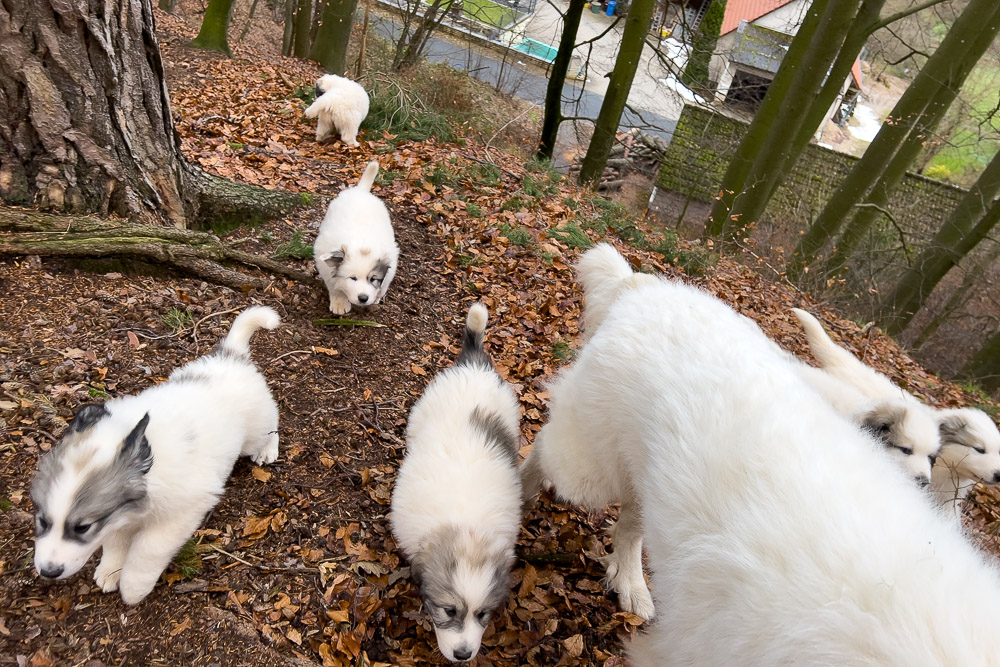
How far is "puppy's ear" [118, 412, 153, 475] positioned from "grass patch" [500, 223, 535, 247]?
4.57 metres

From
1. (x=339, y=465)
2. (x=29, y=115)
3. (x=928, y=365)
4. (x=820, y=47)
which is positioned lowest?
(x=928, y=365)

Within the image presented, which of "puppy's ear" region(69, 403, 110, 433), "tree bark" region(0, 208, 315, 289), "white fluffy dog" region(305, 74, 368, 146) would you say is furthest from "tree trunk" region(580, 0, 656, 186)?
"puppy's ear" region(69, 403, 110, 433)

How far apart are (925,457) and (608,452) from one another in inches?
108

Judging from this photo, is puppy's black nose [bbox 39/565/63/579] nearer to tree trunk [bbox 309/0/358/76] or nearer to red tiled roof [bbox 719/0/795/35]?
tree trunk [bbox 309/0/358/76]

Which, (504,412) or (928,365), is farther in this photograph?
(928,365)

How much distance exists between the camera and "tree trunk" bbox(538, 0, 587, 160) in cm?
1106

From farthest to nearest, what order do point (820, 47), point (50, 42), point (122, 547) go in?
point (820, 47) < point (50, 42) < point (122, 547)

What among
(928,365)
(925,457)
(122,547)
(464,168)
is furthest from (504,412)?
(928,365)

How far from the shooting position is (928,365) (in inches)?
495

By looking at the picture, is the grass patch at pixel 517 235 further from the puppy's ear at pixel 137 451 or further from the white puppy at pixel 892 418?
the puppy's ear at pixel 137 451

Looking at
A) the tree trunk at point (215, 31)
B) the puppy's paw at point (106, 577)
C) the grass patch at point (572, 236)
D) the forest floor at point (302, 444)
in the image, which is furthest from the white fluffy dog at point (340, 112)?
the puppy's paw at point (106, 577)

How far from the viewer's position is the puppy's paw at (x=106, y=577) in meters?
2.26

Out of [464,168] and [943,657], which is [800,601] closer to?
[943,657]

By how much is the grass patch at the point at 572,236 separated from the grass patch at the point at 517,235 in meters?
0.49
